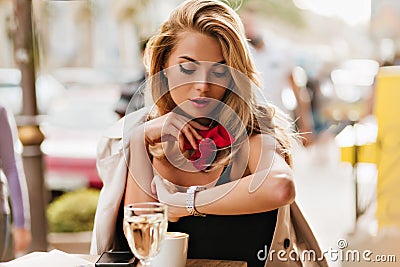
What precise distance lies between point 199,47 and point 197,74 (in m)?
0.07

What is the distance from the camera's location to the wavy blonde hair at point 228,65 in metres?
1.79

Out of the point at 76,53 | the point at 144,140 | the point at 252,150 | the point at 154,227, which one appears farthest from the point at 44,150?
the point at 154,227

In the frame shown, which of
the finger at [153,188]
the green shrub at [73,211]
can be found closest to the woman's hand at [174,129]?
the finger at [153,188]

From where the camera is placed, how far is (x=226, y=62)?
180cm

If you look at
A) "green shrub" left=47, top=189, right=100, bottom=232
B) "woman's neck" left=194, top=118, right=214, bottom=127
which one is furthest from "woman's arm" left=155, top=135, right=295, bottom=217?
"green shrub" left=47, top=189, right=100, bottom=232

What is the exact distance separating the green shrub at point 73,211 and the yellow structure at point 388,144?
1.03 m

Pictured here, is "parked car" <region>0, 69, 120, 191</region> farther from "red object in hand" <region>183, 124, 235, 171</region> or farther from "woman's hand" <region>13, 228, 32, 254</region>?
"red object in hand" <region>183, 124, 235, 171</region>

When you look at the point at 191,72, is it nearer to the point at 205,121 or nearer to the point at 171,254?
the point at 205,121

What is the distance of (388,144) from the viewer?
7.20ft

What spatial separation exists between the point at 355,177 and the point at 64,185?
111cm

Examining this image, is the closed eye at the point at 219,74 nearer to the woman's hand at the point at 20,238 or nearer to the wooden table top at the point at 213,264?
the wooden table top at the point at 213,264

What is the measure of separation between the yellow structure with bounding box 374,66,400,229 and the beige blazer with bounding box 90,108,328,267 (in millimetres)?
342

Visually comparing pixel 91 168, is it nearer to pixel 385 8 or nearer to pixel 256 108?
pixel 256 108

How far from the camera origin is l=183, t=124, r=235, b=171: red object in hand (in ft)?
6.07
